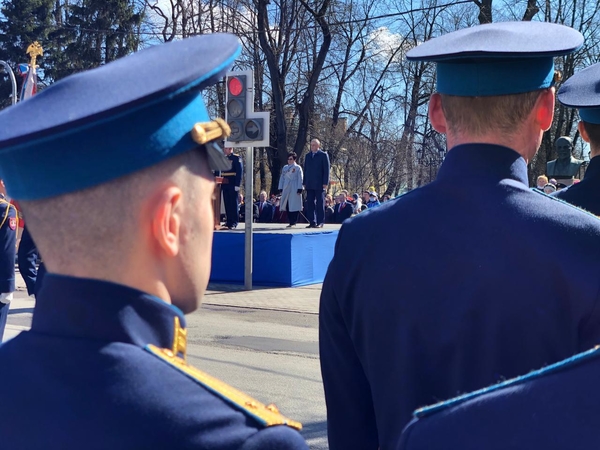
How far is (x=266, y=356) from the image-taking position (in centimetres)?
768

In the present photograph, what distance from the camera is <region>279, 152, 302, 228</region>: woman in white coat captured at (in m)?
16.2

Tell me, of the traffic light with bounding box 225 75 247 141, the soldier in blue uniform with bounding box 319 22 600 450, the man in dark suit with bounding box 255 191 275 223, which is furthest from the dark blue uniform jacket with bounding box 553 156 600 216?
the man in dark suit with bounding box 255 191 275 223

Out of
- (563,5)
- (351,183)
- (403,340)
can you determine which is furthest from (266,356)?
(351,183)

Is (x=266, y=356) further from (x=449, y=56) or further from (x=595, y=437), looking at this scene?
(x=595, y=437)

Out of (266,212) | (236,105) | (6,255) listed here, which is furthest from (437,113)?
(266,212)

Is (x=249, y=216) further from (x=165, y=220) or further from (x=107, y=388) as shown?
(x=107, y=388)

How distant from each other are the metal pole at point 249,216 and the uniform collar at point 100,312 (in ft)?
34.1

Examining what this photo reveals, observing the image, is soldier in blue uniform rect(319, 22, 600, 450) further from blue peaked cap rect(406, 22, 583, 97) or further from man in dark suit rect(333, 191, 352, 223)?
man in dark suit rect(333, 191, 352, 223)

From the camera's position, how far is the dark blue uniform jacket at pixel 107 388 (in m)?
1.13

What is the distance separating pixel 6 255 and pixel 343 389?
570cm

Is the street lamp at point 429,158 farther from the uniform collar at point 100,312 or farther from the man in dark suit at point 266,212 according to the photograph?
the uniform collar at point 100,312

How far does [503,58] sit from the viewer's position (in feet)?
5.95

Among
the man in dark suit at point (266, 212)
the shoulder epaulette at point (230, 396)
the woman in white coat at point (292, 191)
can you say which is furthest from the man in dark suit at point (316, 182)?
the shoulder epaulette at point (230, 396)

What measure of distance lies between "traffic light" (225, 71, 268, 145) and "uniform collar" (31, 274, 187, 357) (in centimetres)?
986
